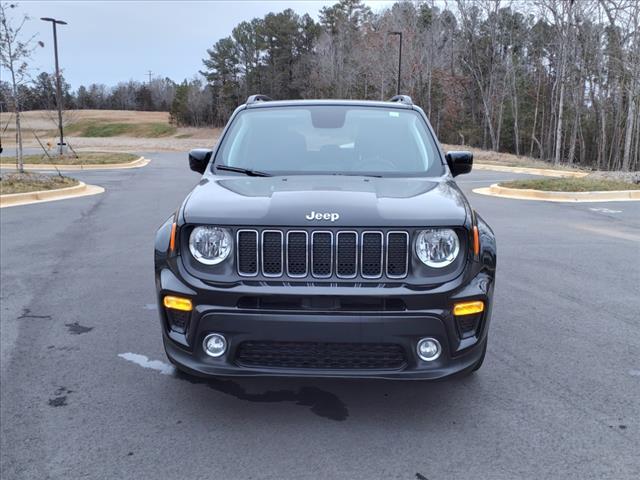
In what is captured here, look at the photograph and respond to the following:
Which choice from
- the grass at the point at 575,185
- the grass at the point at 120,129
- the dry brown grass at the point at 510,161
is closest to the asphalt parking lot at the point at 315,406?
the grass at the point at 575,185

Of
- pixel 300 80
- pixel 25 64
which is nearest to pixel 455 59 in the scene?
pixel 300 80

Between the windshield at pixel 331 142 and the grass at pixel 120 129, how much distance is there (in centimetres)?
7207

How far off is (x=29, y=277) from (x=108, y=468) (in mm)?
4356

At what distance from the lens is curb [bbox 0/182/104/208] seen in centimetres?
1277

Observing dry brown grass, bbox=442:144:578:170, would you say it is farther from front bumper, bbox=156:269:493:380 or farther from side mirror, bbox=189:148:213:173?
front bumper, bbox=156:269:493:380

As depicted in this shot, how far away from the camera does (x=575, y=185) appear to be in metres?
14.5

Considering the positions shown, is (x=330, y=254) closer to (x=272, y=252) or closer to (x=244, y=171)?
(x=272, y=252)

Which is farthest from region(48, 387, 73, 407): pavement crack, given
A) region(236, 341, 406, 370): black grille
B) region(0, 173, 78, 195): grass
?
region(0, 173, 78, 195): grass

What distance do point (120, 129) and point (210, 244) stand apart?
8176 cm

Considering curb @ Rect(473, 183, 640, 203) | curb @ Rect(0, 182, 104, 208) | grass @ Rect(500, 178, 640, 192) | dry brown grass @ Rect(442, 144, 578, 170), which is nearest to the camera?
curb @ Rect(0, 182, 104, 208)

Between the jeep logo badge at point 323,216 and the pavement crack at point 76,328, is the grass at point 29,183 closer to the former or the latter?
the pavement crack at point 76,328

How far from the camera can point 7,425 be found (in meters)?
3.28

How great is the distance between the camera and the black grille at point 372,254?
9.89 ft

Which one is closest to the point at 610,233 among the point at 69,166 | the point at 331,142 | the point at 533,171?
the point at 331,142
